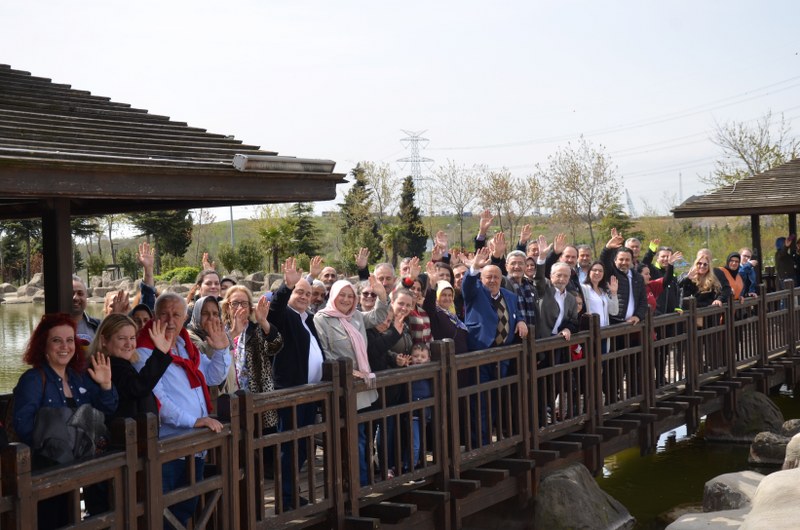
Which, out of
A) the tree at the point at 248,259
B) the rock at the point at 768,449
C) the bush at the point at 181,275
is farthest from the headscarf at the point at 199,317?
the tree at the point at 248,259

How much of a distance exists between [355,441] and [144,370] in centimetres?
174

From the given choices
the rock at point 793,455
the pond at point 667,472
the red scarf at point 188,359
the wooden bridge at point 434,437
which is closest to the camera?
the wooden bridge at point 434,437

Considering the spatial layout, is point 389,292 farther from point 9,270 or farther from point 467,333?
point 9,270

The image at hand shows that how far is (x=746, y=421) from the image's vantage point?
13.1 metres

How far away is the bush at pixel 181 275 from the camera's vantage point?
129ft

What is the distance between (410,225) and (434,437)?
47.3 meters

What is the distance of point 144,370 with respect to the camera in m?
5.08

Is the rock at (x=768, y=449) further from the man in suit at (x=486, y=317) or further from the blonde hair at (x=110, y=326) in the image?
the blonde hair at (x=110, y=326)

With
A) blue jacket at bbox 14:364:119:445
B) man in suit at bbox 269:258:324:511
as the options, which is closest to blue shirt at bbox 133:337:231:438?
blue jacket at bbox 14:364:119:445

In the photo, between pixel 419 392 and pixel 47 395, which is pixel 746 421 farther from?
pixel 47 395

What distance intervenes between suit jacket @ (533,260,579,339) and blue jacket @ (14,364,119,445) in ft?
16.3

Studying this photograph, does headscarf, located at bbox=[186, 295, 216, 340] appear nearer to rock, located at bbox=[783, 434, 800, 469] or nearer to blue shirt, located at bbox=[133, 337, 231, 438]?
blue shirt, located at bbox=[133, 337, 231, 438]

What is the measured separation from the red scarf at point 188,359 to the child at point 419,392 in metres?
1.90

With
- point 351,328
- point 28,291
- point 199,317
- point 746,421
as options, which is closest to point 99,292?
point 28,291
